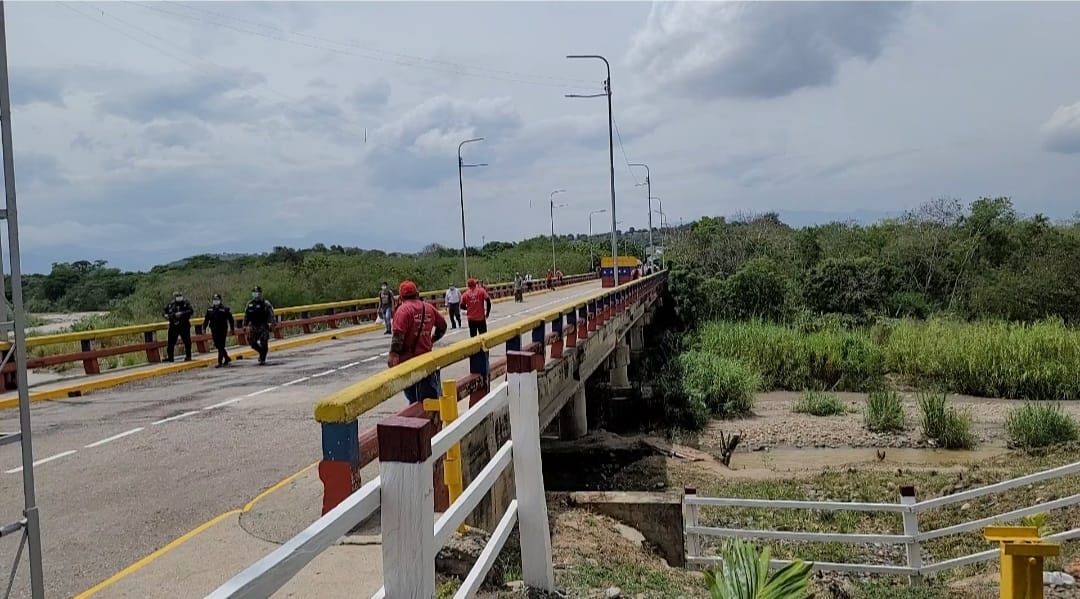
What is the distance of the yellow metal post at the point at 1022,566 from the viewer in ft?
13.6

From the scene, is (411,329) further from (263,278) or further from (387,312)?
(263,278)

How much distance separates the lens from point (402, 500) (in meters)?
2.69

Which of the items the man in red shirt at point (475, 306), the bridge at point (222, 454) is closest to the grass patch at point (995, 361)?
the bridge at point (222, 454)

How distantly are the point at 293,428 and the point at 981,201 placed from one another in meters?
53.9

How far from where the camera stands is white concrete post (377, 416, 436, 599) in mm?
2658

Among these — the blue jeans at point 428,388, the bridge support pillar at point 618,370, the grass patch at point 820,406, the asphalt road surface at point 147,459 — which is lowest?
the grass patch at point 820,406

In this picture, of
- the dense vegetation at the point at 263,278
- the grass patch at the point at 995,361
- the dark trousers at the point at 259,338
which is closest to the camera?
the dark trousers at the point at 259,338

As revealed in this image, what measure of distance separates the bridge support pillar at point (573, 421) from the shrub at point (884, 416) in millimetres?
8965

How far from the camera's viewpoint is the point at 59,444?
970 centimetres

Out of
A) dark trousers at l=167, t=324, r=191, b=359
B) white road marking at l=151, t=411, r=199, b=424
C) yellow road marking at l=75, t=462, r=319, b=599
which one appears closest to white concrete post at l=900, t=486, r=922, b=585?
yellow road marking at l=75, t=462, r=319, b=599

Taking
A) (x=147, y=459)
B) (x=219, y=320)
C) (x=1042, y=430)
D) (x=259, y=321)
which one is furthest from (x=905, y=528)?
(x=219, y=320)

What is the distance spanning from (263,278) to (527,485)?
140ft

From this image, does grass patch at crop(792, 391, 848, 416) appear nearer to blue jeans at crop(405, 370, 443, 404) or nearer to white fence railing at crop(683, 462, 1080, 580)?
white fence railing at crop(683, 462, 1080, 580)

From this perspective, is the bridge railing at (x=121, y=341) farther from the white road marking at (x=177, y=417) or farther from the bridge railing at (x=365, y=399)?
the bridge railing at (x=365, y=399)
